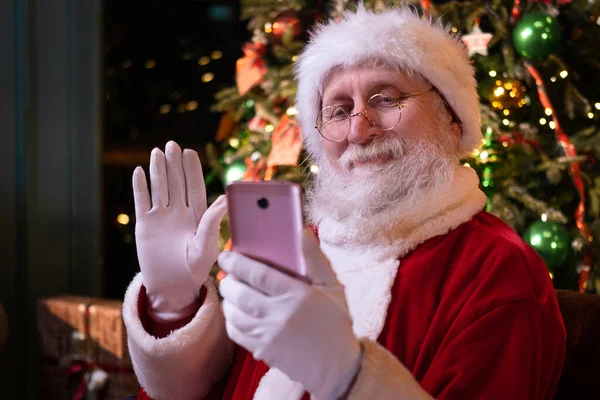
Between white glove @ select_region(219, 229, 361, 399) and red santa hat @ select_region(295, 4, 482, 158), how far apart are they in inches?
21.5

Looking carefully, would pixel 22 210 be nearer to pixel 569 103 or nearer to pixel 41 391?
pixel 41 391

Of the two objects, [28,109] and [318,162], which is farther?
[28,109]

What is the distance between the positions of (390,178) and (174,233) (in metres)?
0.45

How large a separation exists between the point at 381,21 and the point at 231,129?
1701mm

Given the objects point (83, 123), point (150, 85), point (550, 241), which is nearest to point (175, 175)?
point (550, 241)

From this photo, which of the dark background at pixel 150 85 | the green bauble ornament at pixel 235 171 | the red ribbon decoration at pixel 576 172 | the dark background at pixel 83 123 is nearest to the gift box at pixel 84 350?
the dark background at pixel 83 123

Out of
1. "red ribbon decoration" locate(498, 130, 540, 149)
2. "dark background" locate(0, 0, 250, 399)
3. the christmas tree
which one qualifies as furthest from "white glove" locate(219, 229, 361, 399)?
"dark background" locate(0, 0, 250, 399)

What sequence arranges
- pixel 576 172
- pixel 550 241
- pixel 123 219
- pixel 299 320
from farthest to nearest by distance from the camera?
pixel 123 219, pixel 576 172, pixel 550 241, pixel 299 320

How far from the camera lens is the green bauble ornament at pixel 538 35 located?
2248mm

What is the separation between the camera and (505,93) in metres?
2.40

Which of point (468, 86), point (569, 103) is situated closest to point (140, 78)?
point (569, 103)

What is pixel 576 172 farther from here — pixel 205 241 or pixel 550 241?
pixel 205 241

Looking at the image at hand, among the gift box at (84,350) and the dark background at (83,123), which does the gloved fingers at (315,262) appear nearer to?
the gift box at (84,350)

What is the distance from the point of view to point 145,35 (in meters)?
3.46
